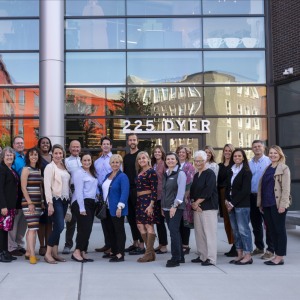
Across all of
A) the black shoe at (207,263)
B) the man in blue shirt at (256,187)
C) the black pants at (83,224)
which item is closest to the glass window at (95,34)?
the man in blue shirt at (256,187)

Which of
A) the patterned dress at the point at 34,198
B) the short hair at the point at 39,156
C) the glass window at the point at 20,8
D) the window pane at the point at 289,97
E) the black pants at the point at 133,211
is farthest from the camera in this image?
the glass window at the point at 20,8

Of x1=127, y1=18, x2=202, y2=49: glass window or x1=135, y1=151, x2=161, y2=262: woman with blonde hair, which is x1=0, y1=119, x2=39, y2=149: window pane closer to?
x1=127, y1=18, x2=202, y2=49: glass window

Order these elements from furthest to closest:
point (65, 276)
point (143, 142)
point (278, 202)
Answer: point (143, 142)
point (278, 202)
point (65, 276)

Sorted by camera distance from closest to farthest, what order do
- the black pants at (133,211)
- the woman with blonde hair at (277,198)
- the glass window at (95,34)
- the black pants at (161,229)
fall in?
1. the woman with blonde hair at (277,198)
2. the black pants at (161,229)
3. the black pants at (133,211)
4. the glass window at (95,34)

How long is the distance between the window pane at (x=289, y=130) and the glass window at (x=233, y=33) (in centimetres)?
258

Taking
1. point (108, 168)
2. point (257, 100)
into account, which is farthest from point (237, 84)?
point (108, 168)

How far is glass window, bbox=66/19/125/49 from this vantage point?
17.4 meters

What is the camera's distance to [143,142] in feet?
55.7

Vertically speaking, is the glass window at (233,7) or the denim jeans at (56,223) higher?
the glass window at (233,7)

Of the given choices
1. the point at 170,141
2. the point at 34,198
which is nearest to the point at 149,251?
the point at 34,198

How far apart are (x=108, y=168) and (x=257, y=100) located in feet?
30.6

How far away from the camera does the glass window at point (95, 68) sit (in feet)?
56.9

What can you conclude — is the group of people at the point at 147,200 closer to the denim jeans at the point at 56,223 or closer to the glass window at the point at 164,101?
the denim jeans at the point at 56,223

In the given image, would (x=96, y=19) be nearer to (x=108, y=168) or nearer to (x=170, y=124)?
(x=170, y=124)
